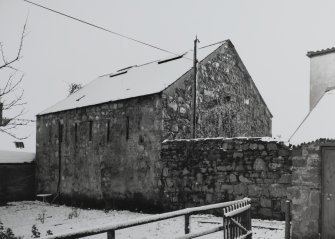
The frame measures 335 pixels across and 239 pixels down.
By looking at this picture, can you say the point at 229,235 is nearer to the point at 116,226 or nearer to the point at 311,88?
the point at 116,226

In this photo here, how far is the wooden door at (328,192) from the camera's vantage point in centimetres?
772

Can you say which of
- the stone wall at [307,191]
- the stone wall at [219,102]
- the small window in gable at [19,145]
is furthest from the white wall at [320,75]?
the small window in gable at [19,145]

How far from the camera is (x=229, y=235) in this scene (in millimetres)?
5992

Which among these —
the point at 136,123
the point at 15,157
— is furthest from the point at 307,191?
the point at 15,157

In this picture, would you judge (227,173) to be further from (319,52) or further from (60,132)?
(60,132)

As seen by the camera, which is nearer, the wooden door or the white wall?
the wooden door

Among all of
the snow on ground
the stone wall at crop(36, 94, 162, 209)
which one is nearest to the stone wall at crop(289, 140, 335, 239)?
the snow on ground

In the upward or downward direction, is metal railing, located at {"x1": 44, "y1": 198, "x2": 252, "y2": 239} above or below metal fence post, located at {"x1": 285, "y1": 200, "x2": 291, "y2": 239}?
above

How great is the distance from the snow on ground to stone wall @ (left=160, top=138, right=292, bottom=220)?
63 cm

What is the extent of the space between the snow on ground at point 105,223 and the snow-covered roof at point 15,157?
3.27 meters

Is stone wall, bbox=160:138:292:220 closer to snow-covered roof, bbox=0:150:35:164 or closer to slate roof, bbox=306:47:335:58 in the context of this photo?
slate roof, bbox=306:47:335:58

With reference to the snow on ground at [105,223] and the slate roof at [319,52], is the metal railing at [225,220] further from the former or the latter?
the slate roof at [319,52]

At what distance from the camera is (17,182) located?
18.8 meters

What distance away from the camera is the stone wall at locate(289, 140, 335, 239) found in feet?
25.9
